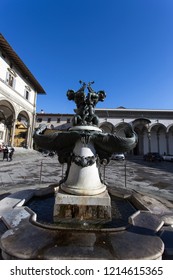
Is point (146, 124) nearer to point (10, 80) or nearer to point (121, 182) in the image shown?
point (121, 182)

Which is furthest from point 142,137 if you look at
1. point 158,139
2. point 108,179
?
point 108,179

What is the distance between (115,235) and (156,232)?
705 millimetres

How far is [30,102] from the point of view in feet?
85.4

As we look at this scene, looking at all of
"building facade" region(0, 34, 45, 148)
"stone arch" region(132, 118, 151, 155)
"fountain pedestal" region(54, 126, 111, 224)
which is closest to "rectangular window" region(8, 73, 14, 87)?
"building facade" region(0, 34, 45, 148)

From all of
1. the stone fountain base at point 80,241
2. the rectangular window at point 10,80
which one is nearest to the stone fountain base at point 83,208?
the stone fountain base at point 80,241

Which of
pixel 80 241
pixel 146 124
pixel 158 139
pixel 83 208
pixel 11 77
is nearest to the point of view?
pixel 80 241

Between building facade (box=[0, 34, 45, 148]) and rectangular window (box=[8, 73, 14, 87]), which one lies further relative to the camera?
rectangular window (box=[8, 73, 14, 87])

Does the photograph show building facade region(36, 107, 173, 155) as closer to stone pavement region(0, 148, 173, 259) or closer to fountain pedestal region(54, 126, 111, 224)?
stone pavement region(0, 148, 173, 259)

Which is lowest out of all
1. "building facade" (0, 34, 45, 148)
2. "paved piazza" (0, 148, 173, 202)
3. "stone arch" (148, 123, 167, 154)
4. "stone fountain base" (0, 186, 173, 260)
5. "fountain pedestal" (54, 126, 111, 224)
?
"paved piazza" (0, 148, 173, 202)

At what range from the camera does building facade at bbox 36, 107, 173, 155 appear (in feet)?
100

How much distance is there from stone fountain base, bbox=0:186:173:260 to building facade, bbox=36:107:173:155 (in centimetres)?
2827

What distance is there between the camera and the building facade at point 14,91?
18562 millimetres

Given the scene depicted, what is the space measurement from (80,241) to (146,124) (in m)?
32.0

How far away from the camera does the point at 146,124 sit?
30406 mm
